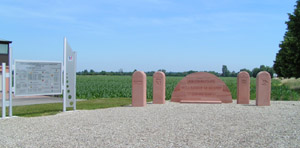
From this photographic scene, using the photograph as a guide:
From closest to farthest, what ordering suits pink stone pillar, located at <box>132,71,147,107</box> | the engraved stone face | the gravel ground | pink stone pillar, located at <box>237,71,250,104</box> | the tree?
1. the gravel ground
2. pink stone pillar, located at <box>132,71,147,107</box>
3. pink stone pillar, located at <box>237,71,250,104</box>
4. the engraved stone face
5. the tree

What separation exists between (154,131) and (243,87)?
8044 mm

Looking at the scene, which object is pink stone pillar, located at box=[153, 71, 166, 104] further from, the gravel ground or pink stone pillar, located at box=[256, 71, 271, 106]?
pink stone pillar, located at box=[256, 71, 271, 106]

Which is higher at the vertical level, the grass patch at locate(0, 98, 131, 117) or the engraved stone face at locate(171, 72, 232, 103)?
the engraved stone face at locate(171, 72, 232, 103)

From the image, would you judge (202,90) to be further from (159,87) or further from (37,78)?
(37,78)

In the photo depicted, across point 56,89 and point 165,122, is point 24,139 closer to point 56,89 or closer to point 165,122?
point 165,122

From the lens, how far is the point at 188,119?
9.04m

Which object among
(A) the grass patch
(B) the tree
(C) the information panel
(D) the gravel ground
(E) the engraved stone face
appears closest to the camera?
(D) the gravel ground

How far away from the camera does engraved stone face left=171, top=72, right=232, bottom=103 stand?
46.6ft

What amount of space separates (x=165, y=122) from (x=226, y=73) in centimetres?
9028

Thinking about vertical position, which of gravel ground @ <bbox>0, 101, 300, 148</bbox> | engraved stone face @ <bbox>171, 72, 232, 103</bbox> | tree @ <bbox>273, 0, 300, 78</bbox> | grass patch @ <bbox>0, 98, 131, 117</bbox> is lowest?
grass patch @ <bbox>0, 98, 131, 117</bbox>

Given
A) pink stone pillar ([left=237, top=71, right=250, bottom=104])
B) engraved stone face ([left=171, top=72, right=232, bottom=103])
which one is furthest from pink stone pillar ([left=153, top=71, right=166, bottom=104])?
pink stone pillar ([left=237, top=71, right=250, bottom=104])

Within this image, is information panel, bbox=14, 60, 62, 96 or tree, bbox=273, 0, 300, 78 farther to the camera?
tree, bbox=273, 0, 300, 78

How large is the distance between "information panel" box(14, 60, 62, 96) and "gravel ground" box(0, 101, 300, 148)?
53.6 inches

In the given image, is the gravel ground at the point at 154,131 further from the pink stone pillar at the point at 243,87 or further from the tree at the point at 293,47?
the tree at the point at 293,47
